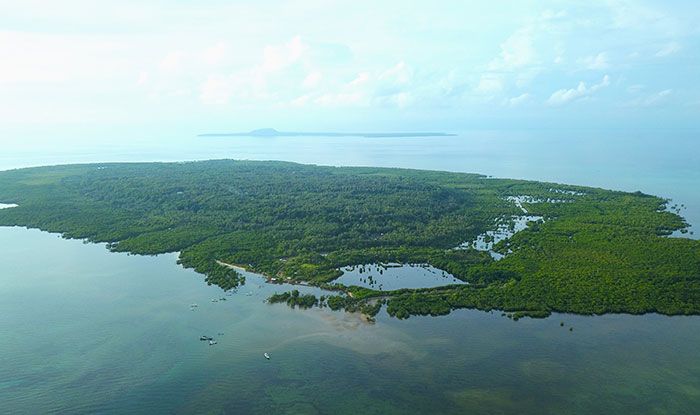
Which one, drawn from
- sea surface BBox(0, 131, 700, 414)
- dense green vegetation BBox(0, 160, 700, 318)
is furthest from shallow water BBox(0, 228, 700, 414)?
dense green vegetation BBox(0, 160, 700, 318)

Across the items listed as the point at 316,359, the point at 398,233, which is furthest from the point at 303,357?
the point at 398,233

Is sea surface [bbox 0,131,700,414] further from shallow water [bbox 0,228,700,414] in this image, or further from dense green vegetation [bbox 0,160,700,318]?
dense green vegetation [bbox 0,160,700,318]

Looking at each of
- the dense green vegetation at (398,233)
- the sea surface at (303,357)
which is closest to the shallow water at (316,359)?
the sea surface at (303,357)

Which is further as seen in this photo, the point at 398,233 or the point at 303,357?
the point at 398,233

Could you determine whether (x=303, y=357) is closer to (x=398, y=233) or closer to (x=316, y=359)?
(x=316, y=359)

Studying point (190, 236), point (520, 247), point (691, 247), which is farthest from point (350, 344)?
point (691, 247)

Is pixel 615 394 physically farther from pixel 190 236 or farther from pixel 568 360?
pixel 190 236
